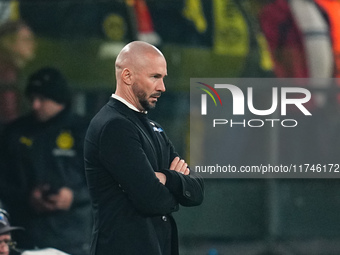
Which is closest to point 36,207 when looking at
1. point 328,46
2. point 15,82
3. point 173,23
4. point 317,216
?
point 15,82

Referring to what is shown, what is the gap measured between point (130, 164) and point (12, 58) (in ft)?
9.98

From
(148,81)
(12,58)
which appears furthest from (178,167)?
(12,58)

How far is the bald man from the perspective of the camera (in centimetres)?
290

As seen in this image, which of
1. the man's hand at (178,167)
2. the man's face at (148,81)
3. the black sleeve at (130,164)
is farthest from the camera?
the man's hand at (178,167)

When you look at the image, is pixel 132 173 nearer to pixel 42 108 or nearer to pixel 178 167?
pixel 178 167

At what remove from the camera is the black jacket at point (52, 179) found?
18.1 ft

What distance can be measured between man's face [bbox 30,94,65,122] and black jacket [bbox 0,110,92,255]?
0.20ft

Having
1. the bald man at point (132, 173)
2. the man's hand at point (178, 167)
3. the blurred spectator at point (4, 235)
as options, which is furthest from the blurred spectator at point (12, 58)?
the bald man at point (132, 173)

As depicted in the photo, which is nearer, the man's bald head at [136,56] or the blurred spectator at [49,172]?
the man's bald head at [136,56]

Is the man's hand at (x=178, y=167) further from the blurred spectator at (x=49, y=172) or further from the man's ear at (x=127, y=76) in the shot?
the blurred spectator at (x=49, y=172)

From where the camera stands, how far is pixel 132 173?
9.44 feet

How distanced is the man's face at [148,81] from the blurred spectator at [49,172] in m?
2.49

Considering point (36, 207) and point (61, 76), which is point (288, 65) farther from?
point (36, 207)

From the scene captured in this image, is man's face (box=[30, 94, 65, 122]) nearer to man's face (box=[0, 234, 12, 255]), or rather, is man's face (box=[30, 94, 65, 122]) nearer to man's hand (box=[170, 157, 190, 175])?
man's face (box=[0, 234, 12, 255])
